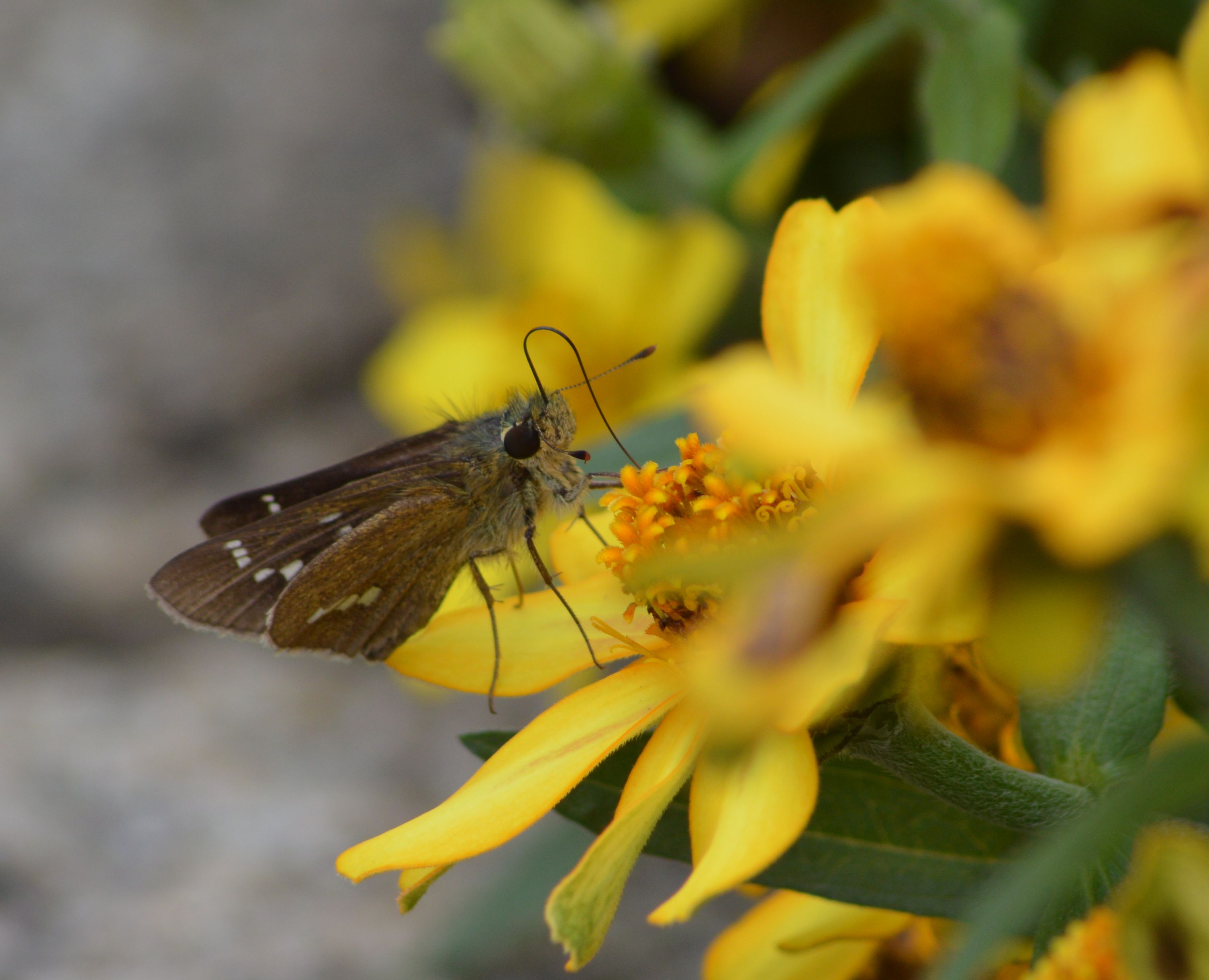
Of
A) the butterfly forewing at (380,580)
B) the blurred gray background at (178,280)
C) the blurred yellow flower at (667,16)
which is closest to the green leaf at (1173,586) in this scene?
the butterfly forewing at (380,580)

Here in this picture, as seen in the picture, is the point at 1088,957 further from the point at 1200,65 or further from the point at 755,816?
the point at 1200,65

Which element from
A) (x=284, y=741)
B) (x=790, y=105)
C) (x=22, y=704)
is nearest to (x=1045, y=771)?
(x=790, y=105)

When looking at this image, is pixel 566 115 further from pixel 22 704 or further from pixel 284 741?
pixel 22 704

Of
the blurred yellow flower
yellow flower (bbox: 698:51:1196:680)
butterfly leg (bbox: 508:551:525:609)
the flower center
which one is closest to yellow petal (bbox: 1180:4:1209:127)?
yellow flower (bbox: 698:51:1196:680)

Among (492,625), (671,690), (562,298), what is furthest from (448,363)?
(671,690)

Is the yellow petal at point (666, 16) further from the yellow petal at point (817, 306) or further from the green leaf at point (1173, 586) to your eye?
the green leaf at point (1173, 586)
